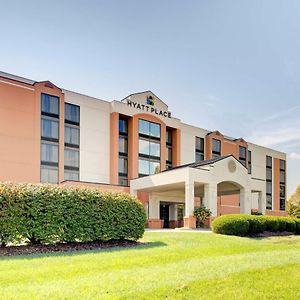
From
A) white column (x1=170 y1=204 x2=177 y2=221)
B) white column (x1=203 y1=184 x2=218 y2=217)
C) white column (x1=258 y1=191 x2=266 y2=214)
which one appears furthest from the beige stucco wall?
white column (x1=258 y1=191 x2=266 y2=214)

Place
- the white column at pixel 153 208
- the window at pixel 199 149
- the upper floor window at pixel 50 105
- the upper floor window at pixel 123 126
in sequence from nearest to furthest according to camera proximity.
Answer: the white column at pixel 153 208
the upper floor window at pixel 50 105
the upper floor window at pixel 123 126
the window at pixel 199 149

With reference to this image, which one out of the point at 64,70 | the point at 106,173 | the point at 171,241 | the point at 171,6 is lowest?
the point at 171,241

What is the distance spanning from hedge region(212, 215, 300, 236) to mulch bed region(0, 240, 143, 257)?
6.73 meters

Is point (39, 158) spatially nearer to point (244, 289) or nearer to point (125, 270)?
point (125, 270)

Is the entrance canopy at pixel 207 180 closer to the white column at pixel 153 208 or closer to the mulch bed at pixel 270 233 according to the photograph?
the white column at pixel 153 208

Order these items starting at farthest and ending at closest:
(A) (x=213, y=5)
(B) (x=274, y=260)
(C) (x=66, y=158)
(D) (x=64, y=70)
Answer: (C) (x=66, y=158)
(D) (x=64, y=70)
(A) (x=213, y=5)
(B) (x=274, y=260)

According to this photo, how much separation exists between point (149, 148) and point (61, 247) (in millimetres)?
29975

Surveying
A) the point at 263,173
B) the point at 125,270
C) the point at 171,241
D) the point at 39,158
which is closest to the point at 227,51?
the point at 171,241

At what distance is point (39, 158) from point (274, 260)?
2779cm

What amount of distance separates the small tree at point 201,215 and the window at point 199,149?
21931 millimetres

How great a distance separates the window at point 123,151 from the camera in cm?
3966

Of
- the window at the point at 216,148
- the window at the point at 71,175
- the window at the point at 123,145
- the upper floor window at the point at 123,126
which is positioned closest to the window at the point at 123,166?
the window at the point at 123,145

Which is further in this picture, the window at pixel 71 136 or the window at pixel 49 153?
the window at pixel 71 136

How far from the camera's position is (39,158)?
33.6 m
